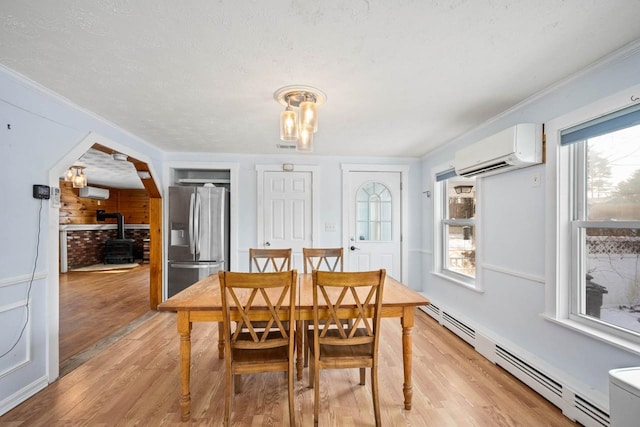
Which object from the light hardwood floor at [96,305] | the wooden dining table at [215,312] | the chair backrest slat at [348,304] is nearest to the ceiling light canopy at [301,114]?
the chair backrest slat at [348,304]

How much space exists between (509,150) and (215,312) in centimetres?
Result: 247

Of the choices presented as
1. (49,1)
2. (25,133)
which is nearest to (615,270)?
(49,1)

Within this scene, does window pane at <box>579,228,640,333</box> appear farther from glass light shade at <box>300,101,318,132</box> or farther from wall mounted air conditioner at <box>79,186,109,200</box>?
wall mounted air conditioner at <box>79,186,109,200</box>

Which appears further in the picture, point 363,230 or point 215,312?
point 363,230

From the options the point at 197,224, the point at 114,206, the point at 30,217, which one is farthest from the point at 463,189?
the point at 114,206

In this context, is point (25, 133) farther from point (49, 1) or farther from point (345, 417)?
point (345, 417)

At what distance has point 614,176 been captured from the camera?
186 centimetres

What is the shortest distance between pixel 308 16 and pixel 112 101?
1953 mm

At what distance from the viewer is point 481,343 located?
2.79m

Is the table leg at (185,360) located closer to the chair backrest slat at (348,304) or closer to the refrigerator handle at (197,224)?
the chair backrest slat at (348,304)

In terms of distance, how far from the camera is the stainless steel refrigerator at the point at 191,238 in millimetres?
4035

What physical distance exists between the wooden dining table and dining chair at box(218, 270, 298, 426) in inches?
5.0

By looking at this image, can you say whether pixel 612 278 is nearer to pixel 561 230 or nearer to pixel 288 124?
pixel 561 230

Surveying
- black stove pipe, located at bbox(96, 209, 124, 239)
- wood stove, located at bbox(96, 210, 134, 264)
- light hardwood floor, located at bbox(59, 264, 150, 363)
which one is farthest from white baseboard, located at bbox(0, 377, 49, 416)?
black stove pipe, located at bbox(96, 209, 124, 239)
